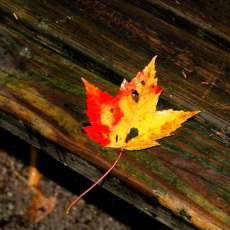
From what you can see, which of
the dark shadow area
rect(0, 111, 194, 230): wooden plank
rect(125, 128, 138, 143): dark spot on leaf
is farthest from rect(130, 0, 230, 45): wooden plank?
the dark shadow area

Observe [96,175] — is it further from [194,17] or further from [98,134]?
[194,17]

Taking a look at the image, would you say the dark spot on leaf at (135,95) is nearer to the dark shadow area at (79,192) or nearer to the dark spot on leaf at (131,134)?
the dark spot on leaf at (131,134)

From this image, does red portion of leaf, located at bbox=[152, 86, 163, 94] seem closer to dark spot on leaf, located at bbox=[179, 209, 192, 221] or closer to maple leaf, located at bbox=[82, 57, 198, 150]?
maple leaf, located at bbox=[82, 57, 198, 150]

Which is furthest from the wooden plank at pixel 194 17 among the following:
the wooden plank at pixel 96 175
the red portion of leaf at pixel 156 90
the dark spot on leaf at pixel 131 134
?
the wooden plank at pixel 96 175

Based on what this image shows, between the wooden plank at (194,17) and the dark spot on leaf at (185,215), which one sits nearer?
the dark spot on leaf at (185,215)

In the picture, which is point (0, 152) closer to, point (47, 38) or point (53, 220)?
point (53, 220)

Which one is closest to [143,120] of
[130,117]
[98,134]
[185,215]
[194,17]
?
[130,117]

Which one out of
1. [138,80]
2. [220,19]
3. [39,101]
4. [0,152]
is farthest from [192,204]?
[0,152]
